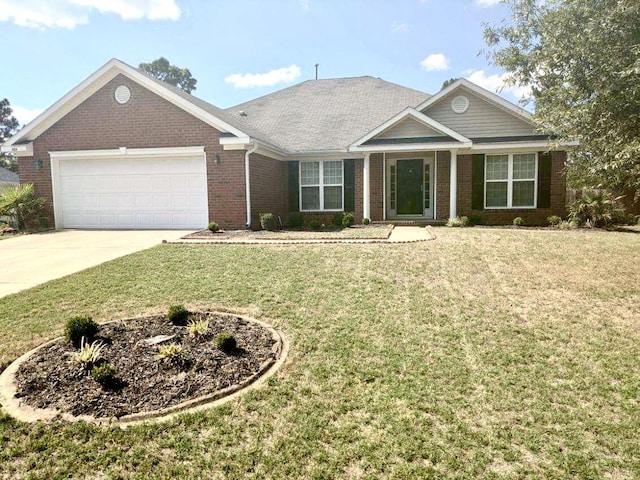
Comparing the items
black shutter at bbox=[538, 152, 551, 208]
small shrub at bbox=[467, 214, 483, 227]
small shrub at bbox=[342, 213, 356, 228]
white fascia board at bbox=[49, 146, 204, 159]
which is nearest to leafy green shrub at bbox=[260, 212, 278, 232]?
small shrub at bbox=[342, 213, 356, 228]

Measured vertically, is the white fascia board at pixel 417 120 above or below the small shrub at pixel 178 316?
above

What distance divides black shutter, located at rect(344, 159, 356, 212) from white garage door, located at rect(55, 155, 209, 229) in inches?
201

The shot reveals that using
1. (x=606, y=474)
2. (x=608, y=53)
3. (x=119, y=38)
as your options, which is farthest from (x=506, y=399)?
(x=119, y=38)

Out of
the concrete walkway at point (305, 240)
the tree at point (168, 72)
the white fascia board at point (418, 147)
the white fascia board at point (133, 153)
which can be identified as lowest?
the concrete walkway at point (305, 240)

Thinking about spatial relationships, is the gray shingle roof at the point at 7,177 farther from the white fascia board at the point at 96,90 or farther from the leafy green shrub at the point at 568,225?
the leafy green shrub at the point at 568,225

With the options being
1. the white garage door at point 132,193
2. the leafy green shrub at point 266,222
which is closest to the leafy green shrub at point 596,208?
the leafy green shrub at point 266,222

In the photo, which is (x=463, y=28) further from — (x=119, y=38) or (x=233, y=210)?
(x=119, y=38)

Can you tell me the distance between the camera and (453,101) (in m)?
15.8

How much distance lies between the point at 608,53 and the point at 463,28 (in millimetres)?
7282

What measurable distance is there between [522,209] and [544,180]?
3.96 ft

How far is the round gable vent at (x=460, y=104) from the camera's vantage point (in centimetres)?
1562

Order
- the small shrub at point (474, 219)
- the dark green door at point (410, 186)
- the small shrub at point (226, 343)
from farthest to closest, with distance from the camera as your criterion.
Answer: the dark green door at point (410, 186)
the small shrub at point (474, 219)
the small shrub at point (226, 343)

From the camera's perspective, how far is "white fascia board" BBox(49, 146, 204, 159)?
13828 millimetres

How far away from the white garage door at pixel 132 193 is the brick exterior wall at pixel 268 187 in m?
1.52
